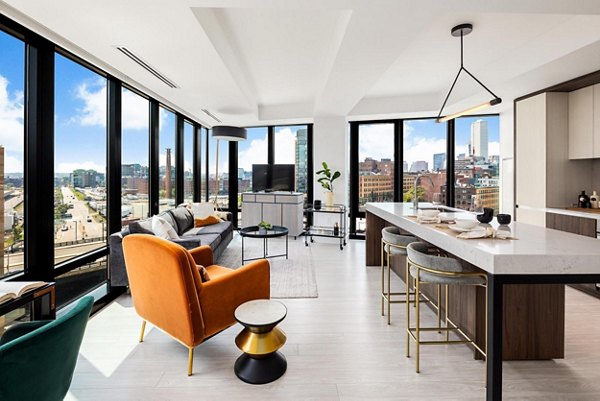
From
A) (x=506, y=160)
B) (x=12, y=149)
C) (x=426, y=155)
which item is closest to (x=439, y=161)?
(x=426, y=155)

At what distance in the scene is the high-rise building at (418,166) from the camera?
20.3ft

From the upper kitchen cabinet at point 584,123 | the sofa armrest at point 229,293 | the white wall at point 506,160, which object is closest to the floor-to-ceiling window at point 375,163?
the white wall at point 506,160

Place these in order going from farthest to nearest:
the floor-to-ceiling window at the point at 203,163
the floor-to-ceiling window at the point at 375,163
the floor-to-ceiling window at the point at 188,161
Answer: the floor-to-ceiling window at the point at 203,163 < the floor-to-ceiling window at the point at 375,163 < the floor-to-ceiling window at the point at 188,161

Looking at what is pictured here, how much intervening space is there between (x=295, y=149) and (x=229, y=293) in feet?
17.7

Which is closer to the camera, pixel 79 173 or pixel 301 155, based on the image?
pixel 79 173

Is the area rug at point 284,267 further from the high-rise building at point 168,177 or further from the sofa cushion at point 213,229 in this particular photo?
the high-rise building at point 168,177

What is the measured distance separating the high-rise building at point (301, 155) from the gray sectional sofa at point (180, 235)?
2328 millimetres

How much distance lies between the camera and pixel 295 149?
720 cm

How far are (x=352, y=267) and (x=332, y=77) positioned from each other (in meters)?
2.72

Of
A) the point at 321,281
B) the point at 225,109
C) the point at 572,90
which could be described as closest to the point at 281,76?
the point at 225,109

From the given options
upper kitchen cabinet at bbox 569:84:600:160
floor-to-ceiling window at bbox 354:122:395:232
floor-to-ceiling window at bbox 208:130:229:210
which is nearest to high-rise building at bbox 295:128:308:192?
floor-to-ceiling window at bbox 354:122:395:232

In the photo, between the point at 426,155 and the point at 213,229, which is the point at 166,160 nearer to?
the point at 213,229

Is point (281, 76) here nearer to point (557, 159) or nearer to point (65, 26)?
point (65, 26)

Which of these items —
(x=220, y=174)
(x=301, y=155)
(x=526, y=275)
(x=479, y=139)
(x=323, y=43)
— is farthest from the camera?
(x=220, y=174)
